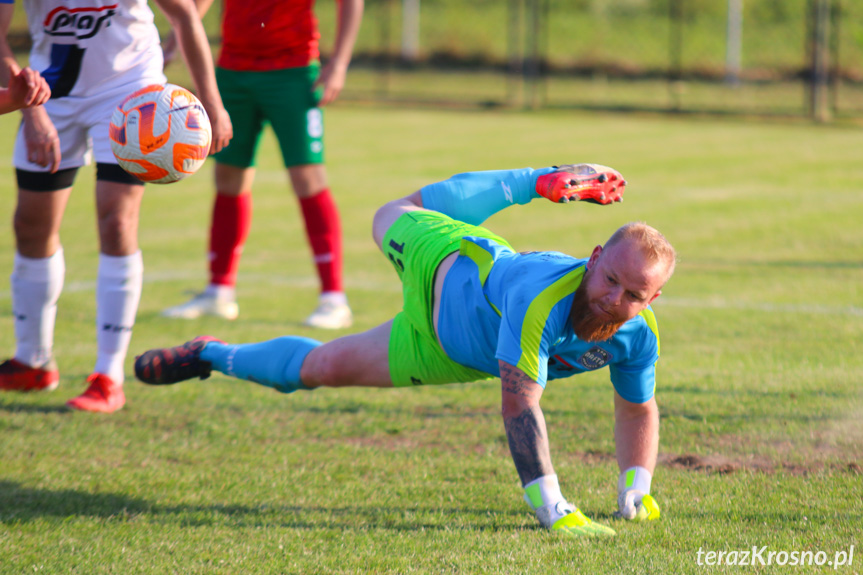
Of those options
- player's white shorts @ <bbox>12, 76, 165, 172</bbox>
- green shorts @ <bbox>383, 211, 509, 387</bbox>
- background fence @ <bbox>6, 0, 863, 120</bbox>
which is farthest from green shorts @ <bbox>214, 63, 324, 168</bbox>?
background fence @ <bbox>6, 0, 863, 120</bbox>

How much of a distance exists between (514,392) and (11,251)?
20.3 ft

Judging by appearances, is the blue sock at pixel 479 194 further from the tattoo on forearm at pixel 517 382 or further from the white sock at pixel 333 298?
the white sock at pixel 333 298

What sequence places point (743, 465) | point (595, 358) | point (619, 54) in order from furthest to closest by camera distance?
1. point (619, 54)
2. point (743, 465)
3. point (595, 358)

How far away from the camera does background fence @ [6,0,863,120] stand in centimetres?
2275

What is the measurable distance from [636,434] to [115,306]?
7.97 feet

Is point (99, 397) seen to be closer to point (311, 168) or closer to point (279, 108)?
point (311, 168)

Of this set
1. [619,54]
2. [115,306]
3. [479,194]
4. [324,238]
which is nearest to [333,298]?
[324,238]

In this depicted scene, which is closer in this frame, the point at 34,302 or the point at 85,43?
the point at 85,43

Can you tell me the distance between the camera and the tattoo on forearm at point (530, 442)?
3248 millimetres

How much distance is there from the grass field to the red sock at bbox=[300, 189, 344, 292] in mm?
340

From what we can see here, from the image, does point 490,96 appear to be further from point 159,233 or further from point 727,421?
point 727,421

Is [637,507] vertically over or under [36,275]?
under

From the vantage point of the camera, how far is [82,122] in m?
4.49

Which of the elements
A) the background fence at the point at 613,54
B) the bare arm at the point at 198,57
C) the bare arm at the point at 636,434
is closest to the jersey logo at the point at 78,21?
the bare arm at the point at 198,57
